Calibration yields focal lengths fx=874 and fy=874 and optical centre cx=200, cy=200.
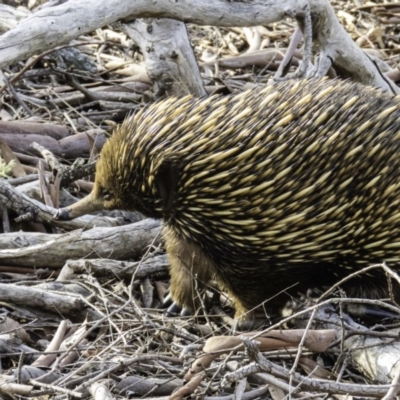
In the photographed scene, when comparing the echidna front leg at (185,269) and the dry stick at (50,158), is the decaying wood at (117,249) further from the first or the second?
the echidna front leg at (185,269)

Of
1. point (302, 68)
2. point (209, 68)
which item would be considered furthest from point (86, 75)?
point (302, 68)

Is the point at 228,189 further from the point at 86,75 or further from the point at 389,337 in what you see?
the point at 86,75

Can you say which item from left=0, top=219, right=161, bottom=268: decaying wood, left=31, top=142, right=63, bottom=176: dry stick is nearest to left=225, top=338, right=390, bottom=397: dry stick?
left=0, top=219, right=161, bottom=268: decaying wood

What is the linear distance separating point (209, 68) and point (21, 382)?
4.17 m

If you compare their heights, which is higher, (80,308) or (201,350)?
(201,350)

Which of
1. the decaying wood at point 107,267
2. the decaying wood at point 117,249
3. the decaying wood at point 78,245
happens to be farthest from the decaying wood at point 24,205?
the decaying wood at point 107,267

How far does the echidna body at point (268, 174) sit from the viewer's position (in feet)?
12.3

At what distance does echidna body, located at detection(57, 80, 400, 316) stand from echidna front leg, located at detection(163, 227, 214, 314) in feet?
0.27

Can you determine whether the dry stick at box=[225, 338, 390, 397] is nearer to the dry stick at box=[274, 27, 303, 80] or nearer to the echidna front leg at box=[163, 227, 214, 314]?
the echidna front leg at box=[163, 227, 214, 314]

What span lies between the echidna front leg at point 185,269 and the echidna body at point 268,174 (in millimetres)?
83

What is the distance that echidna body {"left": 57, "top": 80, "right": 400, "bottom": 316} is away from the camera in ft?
12.3

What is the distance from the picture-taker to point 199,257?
161 inches

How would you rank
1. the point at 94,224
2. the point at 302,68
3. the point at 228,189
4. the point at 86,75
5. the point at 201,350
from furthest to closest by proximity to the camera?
1. the point at 86,75
2. the point at 302,68
3. the point at 94,224
4. the point at 228,189
5. the point at 201,350

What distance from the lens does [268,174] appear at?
3760 mm
